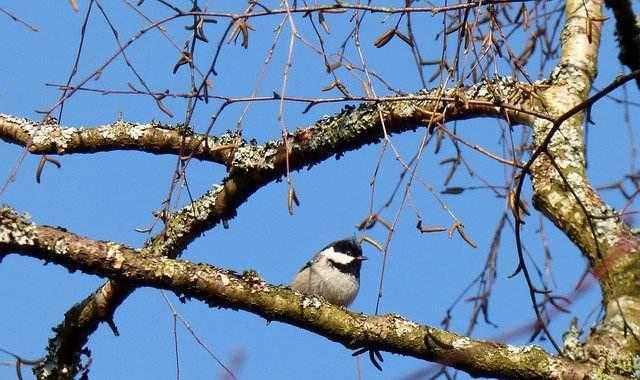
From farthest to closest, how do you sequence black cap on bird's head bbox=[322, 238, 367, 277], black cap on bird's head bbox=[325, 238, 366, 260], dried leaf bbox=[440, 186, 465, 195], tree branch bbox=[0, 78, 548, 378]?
black cap on bird's head bbox=[325, 238, 366, 260] → black cap on bird's head bbox=[322, 238, 367, 277] → tree branch bbox=[0, 78, 548, 378] → dried leaf bbox=[440, 186, 465, 195]

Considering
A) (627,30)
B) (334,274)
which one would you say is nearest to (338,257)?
(334,274)

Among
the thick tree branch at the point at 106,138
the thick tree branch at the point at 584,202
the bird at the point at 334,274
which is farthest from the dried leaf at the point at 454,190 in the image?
the bird at the point at 334,274

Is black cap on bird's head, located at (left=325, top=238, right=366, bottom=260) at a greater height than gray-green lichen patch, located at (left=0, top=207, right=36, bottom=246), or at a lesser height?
greater

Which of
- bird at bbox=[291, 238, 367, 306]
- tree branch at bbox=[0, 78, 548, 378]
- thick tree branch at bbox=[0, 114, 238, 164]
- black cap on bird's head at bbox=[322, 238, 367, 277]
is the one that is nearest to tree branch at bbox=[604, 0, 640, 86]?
tree branch at bbox=[0, 78, 548, 378]

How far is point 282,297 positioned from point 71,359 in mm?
1045

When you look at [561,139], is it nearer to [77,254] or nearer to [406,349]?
[406,349]

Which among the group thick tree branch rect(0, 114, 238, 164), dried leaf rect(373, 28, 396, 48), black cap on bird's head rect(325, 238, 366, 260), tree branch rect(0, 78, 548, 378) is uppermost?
black cap on bird's head rect(325, 238, 366, 260)

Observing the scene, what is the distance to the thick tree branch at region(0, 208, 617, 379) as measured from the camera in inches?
130

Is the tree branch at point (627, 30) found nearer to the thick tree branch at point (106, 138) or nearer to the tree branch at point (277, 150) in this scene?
the tree branch at point (277, 150)

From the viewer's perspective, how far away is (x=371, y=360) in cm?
354

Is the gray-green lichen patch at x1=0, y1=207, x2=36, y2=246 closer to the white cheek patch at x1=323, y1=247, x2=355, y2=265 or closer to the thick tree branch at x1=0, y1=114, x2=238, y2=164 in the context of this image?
the thick tree branch at x1=0, y1=114, x2=238, y2=164

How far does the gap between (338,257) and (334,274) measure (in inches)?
10.4

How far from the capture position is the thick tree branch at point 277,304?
3291mm

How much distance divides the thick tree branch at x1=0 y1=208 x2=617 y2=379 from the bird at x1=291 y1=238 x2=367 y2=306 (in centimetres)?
377
